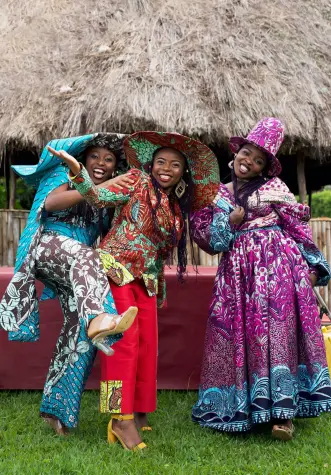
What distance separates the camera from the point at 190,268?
536 cm

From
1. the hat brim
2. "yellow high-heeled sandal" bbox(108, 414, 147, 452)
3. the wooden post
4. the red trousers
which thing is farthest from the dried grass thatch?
"yellow high-heeled sandal" bbox(108, 414, 147, 452)

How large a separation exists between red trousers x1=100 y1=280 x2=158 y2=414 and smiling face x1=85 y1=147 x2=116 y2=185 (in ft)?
2.11

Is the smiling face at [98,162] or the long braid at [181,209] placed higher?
the smiling face at [98,162]

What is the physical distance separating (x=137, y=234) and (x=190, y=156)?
0.56 meters

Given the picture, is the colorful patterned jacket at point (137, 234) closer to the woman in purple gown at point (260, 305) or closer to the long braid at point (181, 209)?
the long braid at point (181, 209)

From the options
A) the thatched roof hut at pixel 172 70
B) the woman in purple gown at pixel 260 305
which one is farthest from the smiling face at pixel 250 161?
the thatched roof hut at pixel 172 70

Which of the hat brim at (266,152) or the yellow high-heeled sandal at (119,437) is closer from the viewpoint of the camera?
the yellow high-heeled sandal at (119,437)

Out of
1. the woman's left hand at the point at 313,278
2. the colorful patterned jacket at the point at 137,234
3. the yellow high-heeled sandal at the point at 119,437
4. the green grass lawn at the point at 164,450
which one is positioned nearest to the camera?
the green grass lawn at the point at 164,450

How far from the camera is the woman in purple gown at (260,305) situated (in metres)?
3.73

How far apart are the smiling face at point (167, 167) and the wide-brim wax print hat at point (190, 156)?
3cm

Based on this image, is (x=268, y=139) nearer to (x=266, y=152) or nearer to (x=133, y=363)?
(x=266, y=152)

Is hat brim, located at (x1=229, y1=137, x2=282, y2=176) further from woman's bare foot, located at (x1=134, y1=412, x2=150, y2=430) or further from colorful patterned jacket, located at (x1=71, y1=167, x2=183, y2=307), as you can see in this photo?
woman's bare foot, located at (x1=134, y1=412, x2=150, y2=430)

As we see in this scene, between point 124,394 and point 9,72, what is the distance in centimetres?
620

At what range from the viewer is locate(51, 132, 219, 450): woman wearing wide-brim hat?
344 cm
